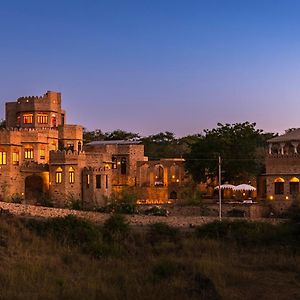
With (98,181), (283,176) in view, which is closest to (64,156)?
(98,181)

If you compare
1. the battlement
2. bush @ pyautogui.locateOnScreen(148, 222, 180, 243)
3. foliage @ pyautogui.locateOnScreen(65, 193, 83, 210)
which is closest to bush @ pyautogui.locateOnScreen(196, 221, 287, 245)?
bush @ pyautogui.locateOnScreen(148, 222, 180, 243)

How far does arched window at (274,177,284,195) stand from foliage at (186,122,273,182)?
279cm

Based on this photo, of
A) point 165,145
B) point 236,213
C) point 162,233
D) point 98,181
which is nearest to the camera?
point 162,233

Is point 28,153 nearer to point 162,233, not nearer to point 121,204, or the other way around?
point 121,204

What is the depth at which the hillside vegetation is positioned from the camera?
13.3 metres

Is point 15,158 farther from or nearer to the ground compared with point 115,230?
farther from the ground

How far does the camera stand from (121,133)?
77000 mm

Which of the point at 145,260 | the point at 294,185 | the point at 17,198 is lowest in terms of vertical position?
the point at 145,260

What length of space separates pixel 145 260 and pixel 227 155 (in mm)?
24496

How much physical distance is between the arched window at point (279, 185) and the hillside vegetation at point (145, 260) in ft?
43.9

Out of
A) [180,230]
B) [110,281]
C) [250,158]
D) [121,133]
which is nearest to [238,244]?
[180,230]

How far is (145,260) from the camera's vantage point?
59.0 ft

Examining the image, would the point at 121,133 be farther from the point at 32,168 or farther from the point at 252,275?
the point at 252,275

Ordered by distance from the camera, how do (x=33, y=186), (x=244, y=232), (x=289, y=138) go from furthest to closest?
(x=33, y=186), (x=289, y=138), (x=244, y=232)
